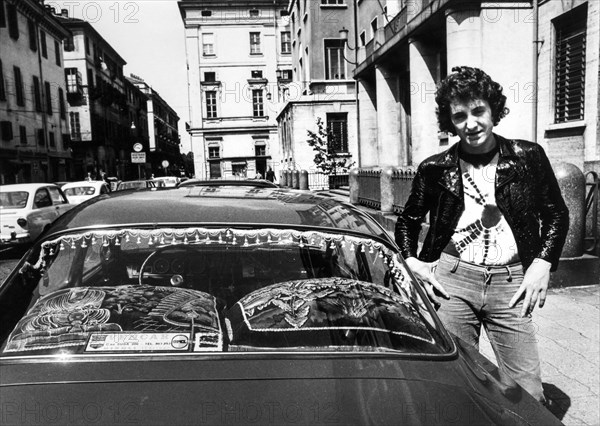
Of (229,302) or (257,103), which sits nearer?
(229,302)

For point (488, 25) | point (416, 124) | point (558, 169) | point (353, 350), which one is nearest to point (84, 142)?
point (416, 124)

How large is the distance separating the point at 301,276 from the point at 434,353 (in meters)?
1.05

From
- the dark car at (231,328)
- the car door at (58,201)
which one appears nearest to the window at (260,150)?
the car door at (58,201)

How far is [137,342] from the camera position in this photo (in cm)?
178

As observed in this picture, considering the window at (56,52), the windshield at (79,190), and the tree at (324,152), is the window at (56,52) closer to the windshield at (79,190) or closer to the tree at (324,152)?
the tree at (324,152)

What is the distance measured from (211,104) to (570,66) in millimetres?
51477

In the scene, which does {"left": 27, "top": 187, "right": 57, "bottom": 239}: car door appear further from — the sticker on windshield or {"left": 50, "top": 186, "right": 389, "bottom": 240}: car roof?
the sticker on windshield

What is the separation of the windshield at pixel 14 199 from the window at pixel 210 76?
48.6m

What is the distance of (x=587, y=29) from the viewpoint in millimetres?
10562

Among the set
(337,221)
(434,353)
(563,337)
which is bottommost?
(563,337)

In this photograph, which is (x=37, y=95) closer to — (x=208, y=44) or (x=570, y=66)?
(x=208, y=44)

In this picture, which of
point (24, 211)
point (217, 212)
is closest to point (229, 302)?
point (217, 212)

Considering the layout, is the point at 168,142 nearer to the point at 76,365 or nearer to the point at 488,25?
the point at 488,25

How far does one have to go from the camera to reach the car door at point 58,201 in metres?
13.5
